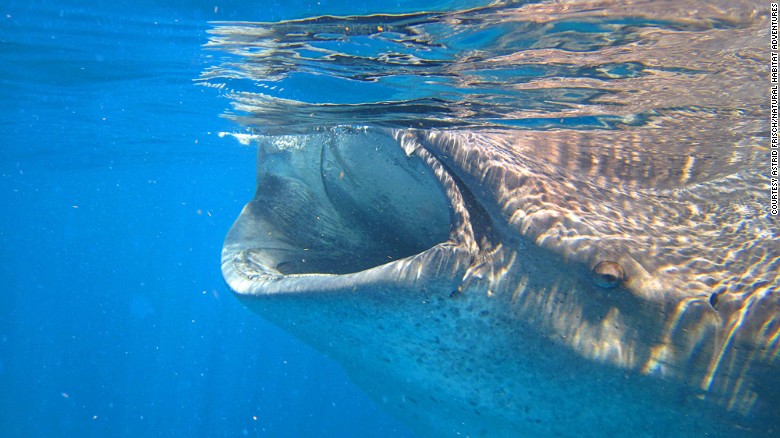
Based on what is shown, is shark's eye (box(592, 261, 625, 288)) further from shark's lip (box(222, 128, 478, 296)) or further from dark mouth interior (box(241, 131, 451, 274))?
dark mouth interior (box(241, 131, 451, 274))

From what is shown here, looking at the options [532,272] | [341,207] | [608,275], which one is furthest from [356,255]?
[608,275]

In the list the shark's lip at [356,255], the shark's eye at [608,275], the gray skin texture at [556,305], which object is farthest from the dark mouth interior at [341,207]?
the shark's eye at [608,275]

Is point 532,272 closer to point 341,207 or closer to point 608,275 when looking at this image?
point 608,275

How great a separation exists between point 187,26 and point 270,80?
1.29m

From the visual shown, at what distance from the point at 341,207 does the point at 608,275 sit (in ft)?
8.19

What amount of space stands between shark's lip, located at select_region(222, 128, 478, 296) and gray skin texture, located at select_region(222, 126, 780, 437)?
13mm

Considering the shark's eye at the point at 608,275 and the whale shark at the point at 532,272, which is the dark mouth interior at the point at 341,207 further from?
the shark's eye at the point at 608,275

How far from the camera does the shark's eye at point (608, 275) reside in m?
2.26

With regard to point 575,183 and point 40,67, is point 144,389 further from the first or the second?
point 575,183

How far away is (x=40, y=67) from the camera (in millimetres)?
8992

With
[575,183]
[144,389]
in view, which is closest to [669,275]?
[575,183]

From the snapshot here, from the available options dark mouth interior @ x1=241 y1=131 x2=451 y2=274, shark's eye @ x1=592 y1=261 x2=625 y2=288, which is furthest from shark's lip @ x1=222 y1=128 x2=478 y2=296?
shark's eye @ x1=592 y1=261 x2=625 y2=288

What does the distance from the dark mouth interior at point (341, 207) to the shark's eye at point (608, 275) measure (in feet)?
5.01

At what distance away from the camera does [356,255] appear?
4.13m
